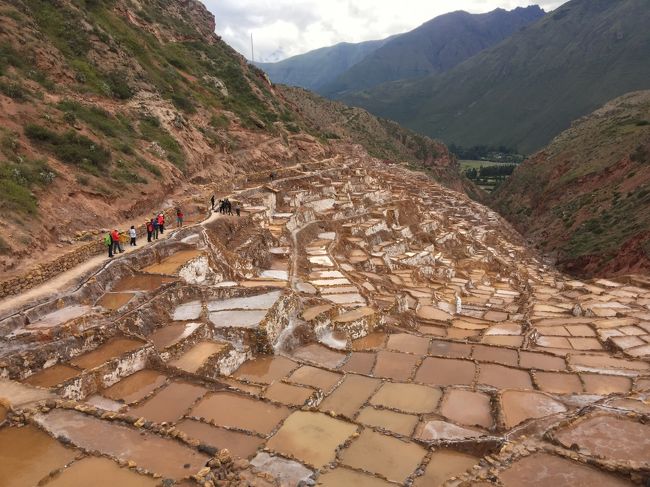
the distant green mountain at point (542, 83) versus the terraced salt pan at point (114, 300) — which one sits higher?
the distant green mountain at point (542, 83)

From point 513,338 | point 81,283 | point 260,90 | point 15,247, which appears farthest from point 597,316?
point 260,90

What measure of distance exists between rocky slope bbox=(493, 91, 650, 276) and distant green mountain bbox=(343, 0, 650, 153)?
60.7 metres

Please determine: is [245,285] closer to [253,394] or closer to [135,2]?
[253,394]

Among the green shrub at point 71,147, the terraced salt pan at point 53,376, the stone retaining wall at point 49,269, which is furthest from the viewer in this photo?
the green shrub at point 71,147

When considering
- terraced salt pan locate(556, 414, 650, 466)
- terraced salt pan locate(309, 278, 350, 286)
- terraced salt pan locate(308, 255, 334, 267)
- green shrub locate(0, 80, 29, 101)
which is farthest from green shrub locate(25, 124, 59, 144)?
terraced salt pan locate(556, 414, 650, 466)

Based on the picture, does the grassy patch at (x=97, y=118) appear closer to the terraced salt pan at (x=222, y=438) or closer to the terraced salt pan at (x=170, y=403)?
the terraced salt pan at (x=170, y=403)

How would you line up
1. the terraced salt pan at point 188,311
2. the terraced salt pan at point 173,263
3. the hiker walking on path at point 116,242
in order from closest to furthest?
the terraced salt pan at point 188,311 → the terraced salt pan at point 173,263 → the hiker walking on path at point 116,242

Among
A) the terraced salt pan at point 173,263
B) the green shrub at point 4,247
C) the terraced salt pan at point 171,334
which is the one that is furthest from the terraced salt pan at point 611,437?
the green shrub at point 4,247

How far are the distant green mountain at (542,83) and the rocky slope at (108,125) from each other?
361 feet

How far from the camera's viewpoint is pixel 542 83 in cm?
15838

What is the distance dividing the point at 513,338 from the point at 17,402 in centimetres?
1398

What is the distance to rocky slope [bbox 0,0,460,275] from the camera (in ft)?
55.0

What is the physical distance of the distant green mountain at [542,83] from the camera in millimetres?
134375

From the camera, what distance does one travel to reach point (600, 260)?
1415 inches
